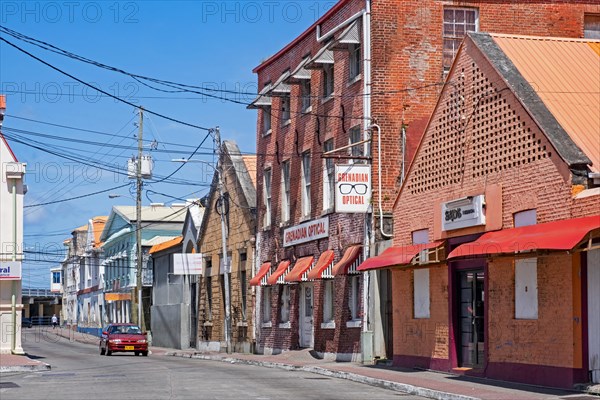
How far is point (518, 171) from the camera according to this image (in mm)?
22688

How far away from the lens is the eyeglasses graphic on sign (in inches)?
1241

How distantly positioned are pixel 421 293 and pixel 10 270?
16925 mm

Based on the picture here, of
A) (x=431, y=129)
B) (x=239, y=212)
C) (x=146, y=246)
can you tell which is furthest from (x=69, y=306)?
(x=431, y=129)

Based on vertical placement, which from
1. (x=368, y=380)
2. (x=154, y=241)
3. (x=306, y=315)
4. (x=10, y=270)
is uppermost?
(x=154, y=241)

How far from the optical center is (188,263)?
51406mm

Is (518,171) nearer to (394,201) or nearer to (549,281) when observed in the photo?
(549,281)

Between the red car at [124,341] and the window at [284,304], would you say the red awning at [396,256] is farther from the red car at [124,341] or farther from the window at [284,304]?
the red car at [124,341]

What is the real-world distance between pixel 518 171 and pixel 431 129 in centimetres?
486

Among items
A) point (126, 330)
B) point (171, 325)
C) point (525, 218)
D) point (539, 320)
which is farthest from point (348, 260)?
point (171, 325)

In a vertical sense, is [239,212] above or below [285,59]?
below

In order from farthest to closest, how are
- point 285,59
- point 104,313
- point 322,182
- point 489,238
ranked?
point 104,313
point 285,59
point 322,182
point 489,238

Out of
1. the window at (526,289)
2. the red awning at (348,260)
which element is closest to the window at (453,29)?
the red awning at (348,260)

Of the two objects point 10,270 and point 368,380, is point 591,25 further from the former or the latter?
point 10,270

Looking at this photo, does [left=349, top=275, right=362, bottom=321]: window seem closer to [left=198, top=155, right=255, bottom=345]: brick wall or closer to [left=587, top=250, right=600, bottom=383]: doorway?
Answer: [left=198, top=155, right=255, bottom=345]: brick wall
